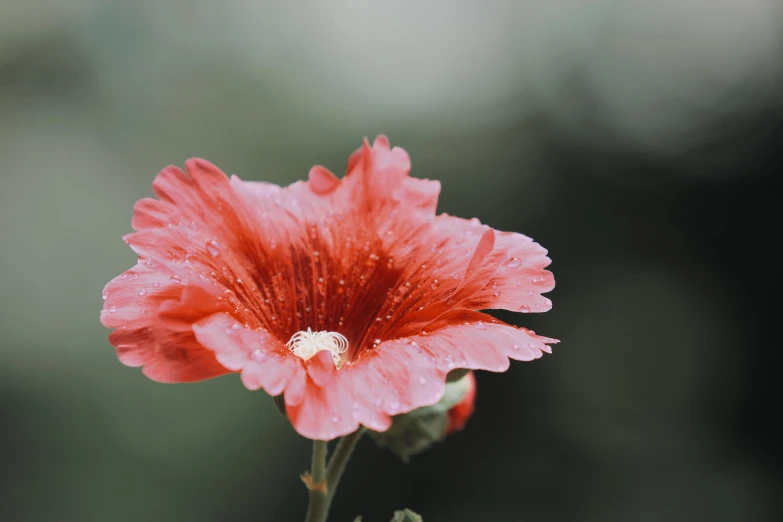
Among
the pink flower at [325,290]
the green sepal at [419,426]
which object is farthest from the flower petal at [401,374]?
the green sepal at [419,426]

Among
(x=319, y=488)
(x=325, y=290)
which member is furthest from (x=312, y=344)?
(x=319, y=488)

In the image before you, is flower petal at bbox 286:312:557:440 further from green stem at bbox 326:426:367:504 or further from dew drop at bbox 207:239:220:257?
dew drop at bbox 207:239:220:257

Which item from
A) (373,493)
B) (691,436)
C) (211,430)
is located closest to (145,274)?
(211,430)

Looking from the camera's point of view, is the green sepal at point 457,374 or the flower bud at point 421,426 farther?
the flower bud at point 421,426

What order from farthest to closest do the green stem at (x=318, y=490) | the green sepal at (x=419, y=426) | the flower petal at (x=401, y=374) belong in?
the green sepal at (x=419, y=426), the green stem at (x=318, y=490), the flower petal at (x=401, y=374)

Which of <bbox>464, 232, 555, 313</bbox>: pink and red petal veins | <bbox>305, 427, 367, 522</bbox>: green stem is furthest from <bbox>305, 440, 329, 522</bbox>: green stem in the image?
<bbox>464, 232, 555, 313</bbox>: pink and red petal veins

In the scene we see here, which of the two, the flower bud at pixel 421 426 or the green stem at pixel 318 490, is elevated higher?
the flower bud at pixel 421 426

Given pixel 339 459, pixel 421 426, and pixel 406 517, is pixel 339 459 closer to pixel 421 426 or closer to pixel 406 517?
pixel 406 517

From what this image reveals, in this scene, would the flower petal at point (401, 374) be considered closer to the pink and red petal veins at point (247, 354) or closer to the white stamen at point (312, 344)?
the pink and red petal veins at point (247, 354)

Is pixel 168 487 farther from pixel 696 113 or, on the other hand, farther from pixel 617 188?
pixel 696 113
